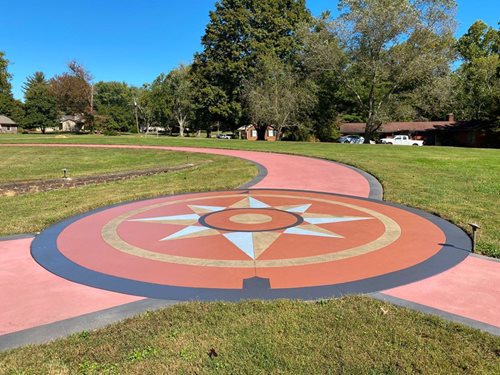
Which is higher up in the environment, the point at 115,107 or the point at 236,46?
the point at 236,46

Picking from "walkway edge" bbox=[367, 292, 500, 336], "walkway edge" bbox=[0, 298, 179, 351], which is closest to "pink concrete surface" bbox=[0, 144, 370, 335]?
"walkway edge" bbox=[0, 298, 179, 351]

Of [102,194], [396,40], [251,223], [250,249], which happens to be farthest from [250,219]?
[396,40]

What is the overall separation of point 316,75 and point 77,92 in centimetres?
4389

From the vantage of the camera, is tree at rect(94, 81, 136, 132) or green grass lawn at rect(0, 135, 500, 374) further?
tree at rect(94, 81, 136, 132)

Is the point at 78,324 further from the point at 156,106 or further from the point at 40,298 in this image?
the point at 156,106

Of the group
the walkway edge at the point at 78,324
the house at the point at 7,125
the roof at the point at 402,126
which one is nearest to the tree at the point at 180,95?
the roof at the point at 402,126

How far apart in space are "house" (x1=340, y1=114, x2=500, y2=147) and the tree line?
1.90m

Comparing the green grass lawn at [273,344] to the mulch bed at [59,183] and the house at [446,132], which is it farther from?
the house at [446,132]

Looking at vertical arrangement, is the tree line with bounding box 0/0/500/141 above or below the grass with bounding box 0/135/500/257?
above

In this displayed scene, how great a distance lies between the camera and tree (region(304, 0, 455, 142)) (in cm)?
3547

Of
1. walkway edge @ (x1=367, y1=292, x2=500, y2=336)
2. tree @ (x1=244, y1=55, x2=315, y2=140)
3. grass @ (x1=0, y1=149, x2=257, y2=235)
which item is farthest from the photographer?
tree @ (x1=244, y1=55, x2=315, y2=140)

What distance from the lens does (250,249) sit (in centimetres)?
604

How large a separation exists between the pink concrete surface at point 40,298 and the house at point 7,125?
3443 inches

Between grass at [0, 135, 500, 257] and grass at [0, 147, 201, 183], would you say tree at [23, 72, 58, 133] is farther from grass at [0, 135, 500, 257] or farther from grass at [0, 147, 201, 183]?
grass at [0, 135, 500, 257]
